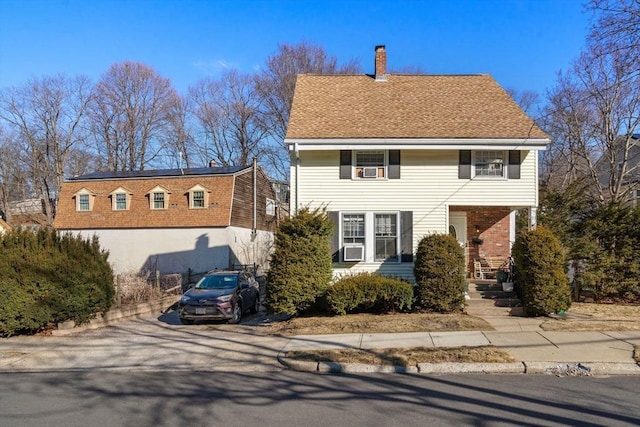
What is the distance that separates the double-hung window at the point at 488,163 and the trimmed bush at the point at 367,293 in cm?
538

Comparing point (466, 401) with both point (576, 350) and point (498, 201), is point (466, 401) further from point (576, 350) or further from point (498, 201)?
point (498, 201)

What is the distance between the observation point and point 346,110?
58.9 ft

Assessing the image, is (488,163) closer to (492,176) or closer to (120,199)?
(492,176)

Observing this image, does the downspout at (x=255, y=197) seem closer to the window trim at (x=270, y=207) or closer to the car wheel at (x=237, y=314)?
the window trim at (x=270, y=207)

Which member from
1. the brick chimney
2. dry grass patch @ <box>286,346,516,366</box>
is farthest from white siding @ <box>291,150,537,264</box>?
dry grass patch @ <box>286,346,516,366</box>

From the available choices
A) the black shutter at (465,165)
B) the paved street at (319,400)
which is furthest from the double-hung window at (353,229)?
the paved street at (319,400)

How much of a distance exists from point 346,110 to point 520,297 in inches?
337

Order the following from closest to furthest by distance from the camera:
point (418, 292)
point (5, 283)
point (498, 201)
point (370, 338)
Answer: point (370, 338) < point (5, 283) < point (418, 292) < point (498, 201)

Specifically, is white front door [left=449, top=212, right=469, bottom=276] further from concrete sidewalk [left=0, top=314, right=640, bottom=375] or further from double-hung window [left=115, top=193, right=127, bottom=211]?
double-hung window [left=115, top=193, right=127, bottom=211]

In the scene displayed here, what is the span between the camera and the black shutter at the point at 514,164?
Answer: 16.1 meters

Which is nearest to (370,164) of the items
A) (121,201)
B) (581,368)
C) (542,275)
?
(542,275)

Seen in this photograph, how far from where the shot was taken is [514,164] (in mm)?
16156

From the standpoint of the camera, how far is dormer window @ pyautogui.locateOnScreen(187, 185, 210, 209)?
2992 cm

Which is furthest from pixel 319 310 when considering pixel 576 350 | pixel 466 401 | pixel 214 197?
pixel 214 197
